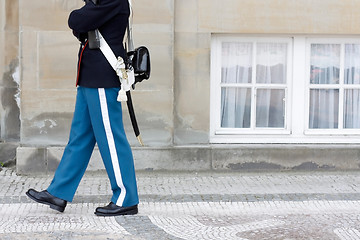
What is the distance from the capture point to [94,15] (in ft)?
20.1

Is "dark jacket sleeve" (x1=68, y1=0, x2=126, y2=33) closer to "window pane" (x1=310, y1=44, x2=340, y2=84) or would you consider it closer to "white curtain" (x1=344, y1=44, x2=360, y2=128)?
"window pane" (x1=310, y1=44, x2=340, y2=84)

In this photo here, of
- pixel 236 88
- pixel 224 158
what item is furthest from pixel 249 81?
pixel 224 158

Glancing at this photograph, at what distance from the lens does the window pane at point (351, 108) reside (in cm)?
909

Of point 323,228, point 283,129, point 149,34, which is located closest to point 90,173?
point 149,34

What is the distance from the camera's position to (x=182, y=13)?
28.0 feet

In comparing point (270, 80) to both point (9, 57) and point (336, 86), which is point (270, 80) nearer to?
point (336, 86)

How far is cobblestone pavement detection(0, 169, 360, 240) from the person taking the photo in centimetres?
600

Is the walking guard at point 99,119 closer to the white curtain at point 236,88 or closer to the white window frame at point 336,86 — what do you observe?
the white curtain at point 236,88

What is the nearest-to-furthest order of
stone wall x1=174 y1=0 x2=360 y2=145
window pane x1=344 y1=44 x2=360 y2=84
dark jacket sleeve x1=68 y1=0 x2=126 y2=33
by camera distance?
dark jacket sleeve x1=68 y1=0 x2=126 y2=33 < stone wall x1=174 y1=0 x2=360 y2=145 < window pane x1=344 y1=44 x2=360 y2=84

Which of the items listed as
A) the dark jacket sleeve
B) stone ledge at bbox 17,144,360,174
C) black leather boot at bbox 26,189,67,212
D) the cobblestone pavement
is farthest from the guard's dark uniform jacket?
stone ledge at bbox 17,144,360,174

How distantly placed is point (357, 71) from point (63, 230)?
14.9 ft

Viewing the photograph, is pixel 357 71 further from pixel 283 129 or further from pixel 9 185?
pixel 9 185

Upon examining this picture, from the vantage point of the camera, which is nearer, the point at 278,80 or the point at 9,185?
the point at 9,185

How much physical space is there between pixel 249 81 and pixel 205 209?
2.49 meters
